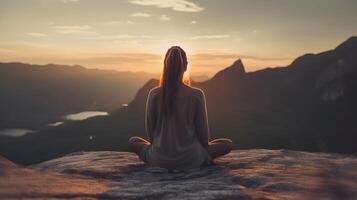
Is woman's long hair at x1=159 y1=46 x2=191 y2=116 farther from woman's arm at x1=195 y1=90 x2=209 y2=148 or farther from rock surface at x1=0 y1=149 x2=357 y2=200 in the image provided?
rock surface at x1=0 y1=149 x2=357 y2=200

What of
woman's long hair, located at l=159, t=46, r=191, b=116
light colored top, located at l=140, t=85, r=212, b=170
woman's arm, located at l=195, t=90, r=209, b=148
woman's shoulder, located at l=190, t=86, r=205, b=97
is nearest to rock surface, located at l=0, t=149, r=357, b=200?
light colored top, located at l=140, t=85, r=212, b=170

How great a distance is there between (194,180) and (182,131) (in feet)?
4.99

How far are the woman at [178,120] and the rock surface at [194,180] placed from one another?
0.33 metres

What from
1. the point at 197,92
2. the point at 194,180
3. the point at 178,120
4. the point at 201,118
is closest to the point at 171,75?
the point at 197,92

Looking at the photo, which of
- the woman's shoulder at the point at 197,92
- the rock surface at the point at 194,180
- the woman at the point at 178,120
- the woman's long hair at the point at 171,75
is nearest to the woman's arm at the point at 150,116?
the woman at the point at 178,120

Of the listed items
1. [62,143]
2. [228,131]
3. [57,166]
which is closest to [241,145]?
[228,131]

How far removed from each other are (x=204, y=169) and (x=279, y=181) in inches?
87.1

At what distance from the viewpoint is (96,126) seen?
635 feet

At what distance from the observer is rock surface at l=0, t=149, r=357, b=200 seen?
6504mm

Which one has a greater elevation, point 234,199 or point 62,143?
point 234,199

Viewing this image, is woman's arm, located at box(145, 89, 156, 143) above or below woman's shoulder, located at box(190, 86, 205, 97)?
below

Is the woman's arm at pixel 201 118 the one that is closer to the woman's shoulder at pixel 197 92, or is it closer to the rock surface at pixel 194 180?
the woman's shoulder at pixel 197 92

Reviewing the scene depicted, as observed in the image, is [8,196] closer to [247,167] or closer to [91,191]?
[91,191]

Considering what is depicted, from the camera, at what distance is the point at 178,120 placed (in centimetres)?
913
